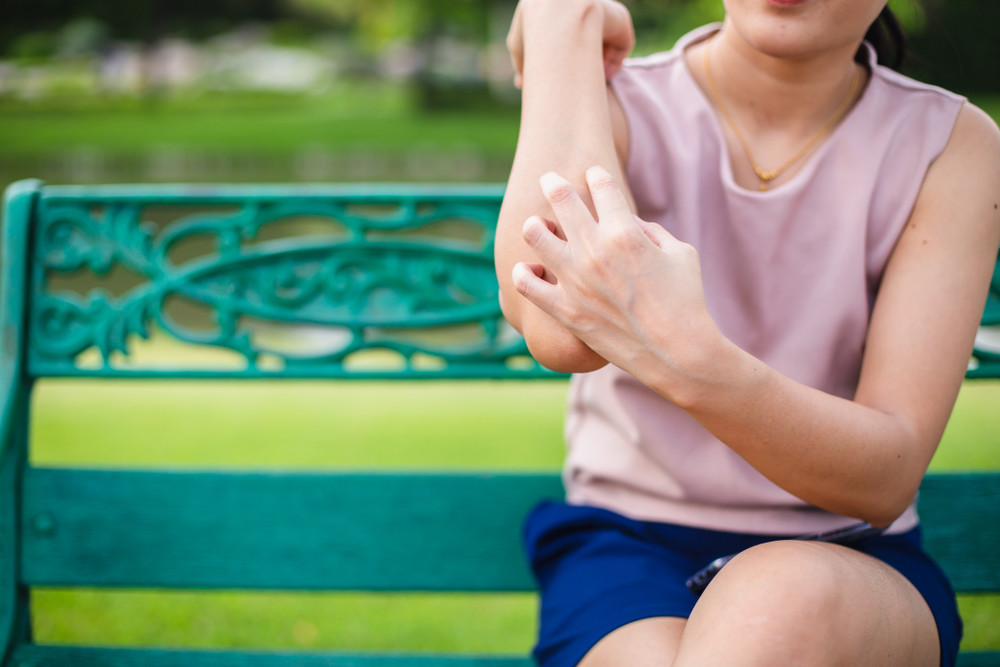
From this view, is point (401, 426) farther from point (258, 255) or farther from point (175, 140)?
point (175, 140)

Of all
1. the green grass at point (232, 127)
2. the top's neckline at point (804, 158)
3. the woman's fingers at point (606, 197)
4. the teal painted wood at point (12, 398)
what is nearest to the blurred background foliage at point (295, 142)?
the green grass at point (232, 127)

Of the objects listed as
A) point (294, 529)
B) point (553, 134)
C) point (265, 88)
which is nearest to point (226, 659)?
point (294, 529)

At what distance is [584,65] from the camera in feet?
4.24

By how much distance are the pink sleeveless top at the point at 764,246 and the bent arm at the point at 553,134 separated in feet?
0.62

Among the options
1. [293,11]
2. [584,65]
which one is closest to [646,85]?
[584,65]

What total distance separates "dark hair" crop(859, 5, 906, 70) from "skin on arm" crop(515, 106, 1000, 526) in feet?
0.92

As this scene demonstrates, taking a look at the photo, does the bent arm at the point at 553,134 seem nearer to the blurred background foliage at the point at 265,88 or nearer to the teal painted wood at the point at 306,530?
the teal painted wood at the point at 306,530

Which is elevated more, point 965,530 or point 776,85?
point 776,85

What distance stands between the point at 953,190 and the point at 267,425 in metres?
3.99

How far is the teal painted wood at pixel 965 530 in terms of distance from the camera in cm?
187

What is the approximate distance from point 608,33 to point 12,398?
1409mm

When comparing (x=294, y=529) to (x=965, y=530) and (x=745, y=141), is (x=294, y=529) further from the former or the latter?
(x=965, y=530)

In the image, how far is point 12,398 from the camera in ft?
6.12

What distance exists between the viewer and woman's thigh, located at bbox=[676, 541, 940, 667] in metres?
1.04
